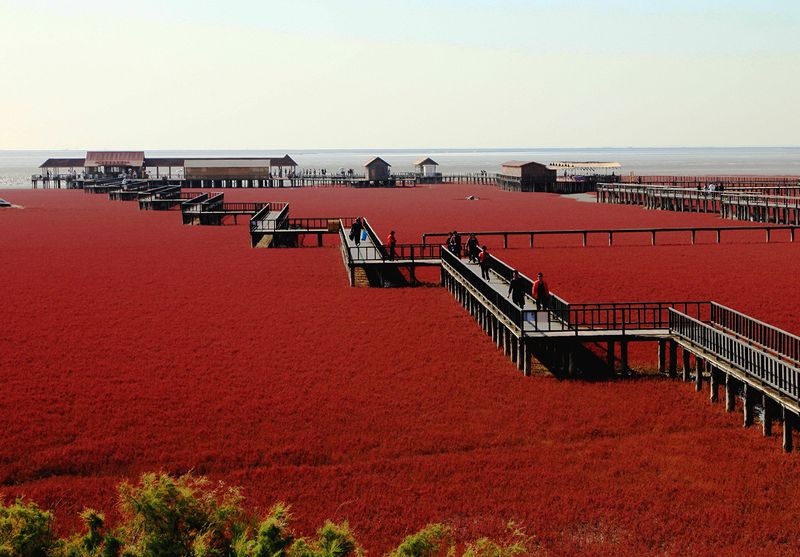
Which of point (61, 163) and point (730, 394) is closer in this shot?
point (730, 394)

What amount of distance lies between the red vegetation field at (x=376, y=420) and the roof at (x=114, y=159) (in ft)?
431

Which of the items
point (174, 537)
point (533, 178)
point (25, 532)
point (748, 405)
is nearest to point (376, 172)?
point (533, 178)

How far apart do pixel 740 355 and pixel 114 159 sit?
159 m

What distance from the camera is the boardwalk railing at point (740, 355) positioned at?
20125mm

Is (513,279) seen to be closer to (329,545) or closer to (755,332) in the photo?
(755,332)

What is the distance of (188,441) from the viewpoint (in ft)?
67.5

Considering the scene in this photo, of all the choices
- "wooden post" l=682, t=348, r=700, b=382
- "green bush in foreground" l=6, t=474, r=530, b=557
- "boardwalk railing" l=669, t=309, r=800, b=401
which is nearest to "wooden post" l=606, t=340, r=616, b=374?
"boardwalk railing" l=669, t=309, r=800, b=401

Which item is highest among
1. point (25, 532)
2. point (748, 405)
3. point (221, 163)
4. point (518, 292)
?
point (221, 163)

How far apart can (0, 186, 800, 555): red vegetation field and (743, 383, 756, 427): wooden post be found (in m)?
0.25

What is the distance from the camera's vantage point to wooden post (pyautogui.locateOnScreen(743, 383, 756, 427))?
69.6 ft

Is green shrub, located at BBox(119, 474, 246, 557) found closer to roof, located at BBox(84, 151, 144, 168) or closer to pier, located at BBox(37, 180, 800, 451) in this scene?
pier, located at BBox(37, 180, 800, 451)

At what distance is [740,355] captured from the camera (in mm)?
22406

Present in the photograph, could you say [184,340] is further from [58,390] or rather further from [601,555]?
[601,555]

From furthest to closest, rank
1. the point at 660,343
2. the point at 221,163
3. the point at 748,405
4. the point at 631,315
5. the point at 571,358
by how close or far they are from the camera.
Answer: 1. the point at 221,163
2. the point at 631,315
3. the point at 660,343
4. the point at 571,358
5. the point at 748,405
